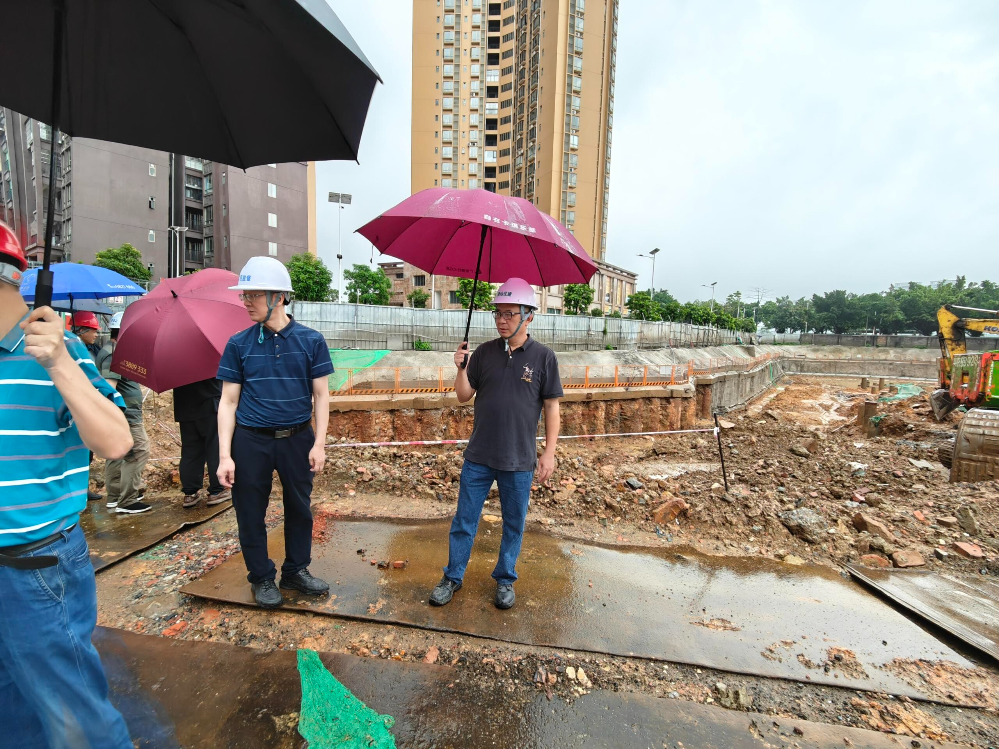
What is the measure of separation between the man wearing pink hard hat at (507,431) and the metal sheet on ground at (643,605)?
Result: 0.25 meters

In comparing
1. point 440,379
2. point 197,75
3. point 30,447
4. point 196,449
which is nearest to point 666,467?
point 440,379

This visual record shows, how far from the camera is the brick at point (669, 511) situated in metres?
4.54

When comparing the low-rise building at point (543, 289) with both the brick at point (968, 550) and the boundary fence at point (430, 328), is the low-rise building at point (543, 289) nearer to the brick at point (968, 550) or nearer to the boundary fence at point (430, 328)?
the boundary fence at point (430, 328)

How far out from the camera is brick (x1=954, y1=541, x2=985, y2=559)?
12.8ft

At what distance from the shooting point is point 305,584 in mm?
2807

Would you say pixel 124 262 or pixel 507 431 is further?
pixel 124 262

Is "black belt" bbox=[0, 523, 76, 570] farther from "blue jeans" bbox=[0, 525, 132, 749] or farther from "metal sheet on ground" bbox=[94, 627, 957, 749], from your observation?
"metal sheet on ground" bbox=[94, 627, 957, 749]

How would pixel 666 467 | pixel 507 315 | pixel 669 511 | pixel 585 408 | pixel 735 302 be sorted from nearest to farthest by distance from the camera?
pixel 507 315
pixel 669 511
pixel 666 467
pixel 585 408
pixel 735 302

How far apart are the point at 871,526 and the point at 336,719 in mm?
4643

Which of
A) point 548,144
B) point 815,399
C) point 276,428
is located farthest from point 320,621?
point 548,144

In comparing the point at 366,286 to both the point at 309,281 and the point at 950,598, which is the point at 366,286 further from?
the point at 950,598

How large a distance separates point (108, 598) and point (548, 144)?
54.3m

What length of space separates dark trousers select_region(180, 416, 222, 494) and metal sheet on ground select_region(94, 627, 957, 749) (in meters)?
2.00

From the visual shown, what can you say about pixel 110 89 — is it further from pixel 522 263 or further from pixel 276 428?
pixel 522 263
